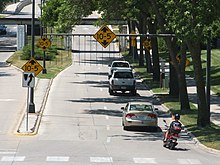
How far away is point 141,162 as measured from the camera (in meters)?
22.6

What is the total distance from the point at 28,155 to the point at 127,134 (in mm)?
8036

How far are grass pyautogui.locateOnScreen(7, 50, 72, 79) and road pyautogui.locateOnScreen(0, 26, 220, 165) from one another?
13.3 meters

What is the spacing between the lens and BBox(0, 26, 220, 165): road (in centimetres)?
2309

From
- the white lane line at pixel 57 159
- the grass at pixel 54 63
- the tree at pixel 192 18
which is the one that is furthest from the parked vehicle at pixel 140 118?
A: the grass at pixel 54 63

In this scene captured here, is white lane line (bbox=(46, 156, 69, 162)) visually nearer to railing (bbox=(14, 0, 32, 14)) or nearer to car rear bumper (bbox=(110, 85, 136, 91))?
car rear bumper (bbox=(110, 85, 136, 91))

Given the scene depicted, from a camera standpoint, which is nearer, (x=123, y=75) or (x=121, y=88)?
(x=121, y=88)

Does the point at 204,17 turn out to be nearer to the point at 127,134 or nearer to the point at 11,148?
the point at 127,134

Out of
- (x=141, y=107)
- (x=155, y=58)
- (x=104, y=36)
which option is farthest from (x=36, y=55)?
(x=141, y=107)

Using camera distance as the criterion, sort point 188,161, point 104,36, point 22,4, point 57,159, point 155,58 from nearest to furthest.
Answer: point 57,159 → point 188,161 → point 104,36 → point 155,58 → point 22,4

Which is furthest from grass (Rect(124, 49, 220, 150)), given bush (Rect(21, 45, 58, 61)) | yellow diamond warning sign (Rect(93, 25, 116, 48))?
bush (Rect(21, 45, 58, 61))

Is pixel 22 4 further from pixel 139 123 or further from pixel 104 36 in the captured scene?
pixel 139 123

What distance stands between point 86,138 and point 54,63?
4687 cm

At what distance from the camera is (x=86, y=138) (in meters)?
28.9

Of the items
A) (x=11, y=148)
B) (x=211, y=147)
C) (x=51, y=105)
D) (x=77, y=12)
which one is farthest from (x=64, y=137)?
(x=77, y=12)
